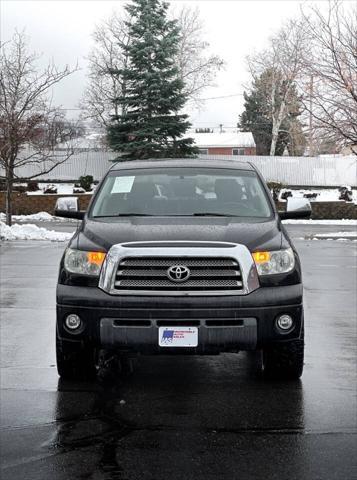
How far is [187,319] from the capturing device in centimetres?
483

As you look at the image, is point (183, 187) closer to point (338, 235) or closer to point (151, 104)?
point (338, 235)

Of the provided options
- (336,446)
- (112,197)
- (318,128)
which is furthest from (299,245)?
(336,446)

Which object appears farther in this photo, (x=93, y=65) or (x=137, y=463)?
(x=93, y=65)

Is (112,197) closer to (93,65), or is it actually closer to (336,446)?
(336,446)

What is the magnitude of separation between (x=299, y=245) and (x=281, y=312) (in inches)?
558

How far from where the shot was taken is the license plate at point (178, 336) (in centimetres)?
484

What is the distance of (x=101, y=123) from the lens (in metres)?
55.3

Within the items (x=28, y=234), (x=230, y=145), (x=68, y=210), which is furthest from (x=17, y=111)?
(x=230, y=145)

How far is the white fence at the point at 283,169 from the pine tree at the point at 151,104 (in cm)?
455

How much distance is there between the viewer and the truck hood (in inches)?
198

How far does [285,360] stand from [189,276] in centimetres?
121

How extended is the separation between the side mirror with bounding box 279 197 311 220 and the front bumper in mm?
1758

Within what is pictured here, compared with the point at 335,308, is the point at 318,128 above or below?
above

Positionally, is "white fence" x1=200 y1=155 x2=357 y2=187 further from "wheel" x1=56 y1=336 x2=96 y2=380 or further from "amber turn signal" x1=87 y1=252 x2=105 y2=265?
"amber turn signal" x1=87 y1=252 x2=105 y2=265
